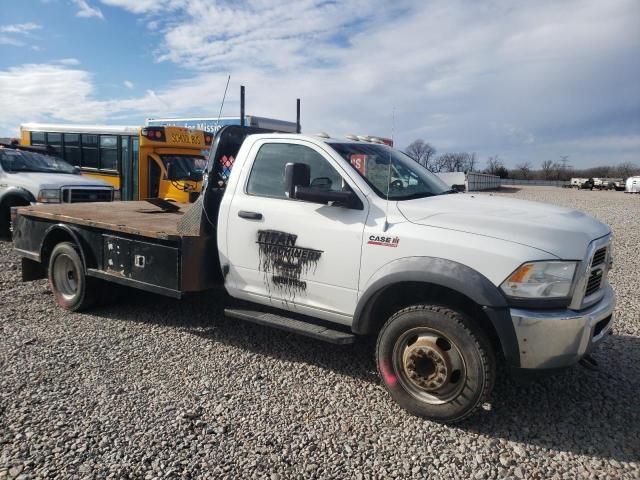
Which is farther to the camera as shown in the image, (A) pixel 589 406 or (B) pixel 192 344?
(B) pixel 192 344

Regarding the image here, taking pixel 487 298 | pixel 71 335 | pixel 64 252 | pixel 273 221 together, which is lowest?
pixel 71 335

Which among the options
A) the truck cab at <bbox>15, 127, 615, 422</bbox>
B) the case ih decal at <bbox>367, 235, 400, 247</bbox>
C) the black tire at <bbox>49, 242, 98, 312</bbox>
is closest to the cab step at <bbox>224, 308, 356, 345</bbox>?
the truck cab at <bbox>15, 127, 615, 422</bbox>

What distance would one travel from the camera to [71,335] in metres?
4.95

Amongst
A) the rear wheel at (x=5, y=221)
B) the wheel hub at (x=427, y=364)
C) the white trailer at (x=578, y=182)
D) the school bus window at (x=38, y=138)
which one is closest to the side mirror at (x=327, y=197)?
the wheel hub at (x=427, y=364)

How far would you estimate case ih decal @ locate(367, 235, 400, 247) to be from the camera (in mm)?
3604

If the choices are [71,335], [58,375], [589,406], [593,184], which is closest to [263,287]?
[58,375]

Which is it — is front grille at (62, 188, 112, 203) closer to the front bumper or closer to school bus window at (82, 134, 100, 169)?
school bus window at (82, 134, 100, 169)

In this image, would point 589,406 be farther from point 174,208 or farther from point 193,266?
point 174,208

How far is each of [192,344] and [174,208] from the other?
2.53 metres

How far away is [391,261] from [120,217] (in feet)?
11.8

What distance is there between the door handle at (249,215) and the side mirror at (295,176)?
54 centimetres

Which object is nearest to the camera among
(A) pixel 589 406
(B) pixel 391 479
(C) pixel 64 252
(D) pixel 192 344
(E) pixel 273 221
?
(B) pixel 391 479

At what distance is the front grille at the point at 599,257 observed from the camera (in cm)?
339

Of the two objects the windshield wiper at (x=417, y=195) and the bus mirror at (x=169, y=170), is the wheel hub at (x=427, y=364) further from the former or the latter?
the bus mirror at (x=169, y=170)
